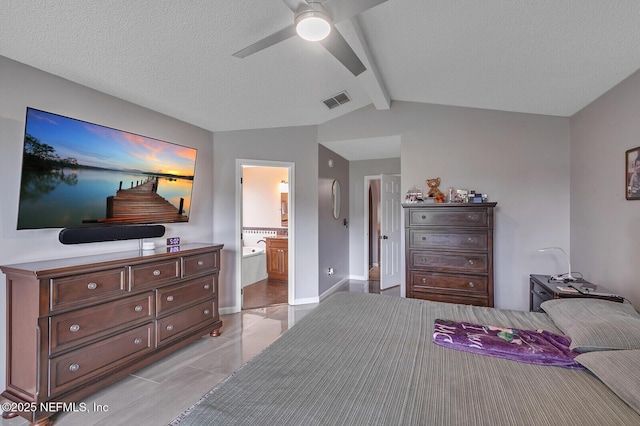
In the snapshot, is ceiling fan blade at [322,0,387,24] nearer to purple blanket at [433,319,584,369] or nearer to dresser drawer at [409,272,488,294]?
purple blanket at [433,319,584,369]

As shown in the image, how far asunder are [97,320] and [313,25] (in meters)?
2.41

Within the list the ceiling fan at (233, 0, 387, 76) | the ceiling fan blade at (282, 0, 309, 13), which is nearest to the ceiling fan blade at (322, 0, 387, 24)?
the ceiling fan at (233, 0, 387, 76)

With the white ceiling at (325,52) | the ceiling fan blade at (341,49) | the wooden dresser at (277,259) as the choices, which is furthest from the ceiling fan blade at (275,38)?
the wooden dresser at (277,259)

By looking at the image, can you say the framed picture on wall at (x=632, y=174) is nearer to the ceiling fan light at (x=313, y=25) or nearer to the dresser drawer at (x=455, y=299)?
the dresser drawer at (x=455, y=299)

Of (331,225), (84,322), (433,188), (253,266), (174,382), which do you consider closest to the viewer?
(84,322)

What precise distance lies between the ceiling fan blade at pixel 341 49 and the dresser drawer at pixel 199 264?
2201 millimetres

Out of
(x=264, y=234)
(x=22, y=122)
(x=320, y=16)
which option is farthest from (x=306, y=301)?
(x=320, y=16)

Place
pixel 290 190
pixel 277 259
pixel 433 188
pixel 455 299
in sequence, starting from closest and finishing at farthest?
pixel 455 299
pixel 433 188
pixel 290 190
pixel 277 259

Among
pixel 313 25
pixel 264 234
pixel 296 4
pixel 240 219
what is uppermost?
pixel 296 4

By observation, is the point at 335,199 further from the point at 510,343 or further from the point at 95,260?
the point at 510,343

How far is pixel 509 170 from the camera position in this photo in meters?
3.19

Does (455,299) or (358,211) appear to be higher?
(358,211)

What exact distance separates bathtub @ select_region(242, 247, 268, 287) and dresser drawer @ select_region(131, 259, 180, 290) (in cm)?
229

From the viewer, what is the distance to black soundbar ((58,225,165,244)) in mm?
2212
